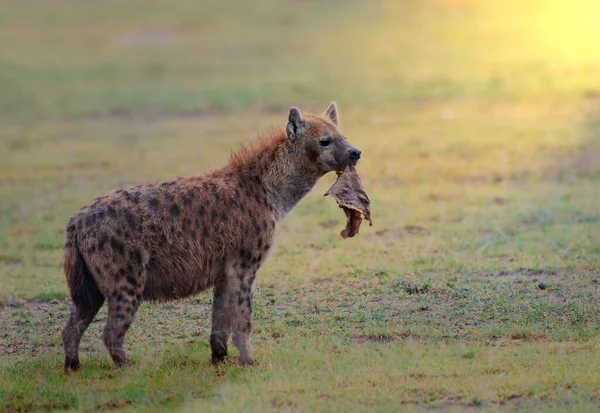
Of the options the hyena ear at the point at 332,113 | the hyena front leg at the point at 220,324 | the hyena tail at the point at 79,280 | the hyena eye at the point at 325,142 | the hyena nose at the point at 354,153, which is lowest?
the hyena front leg at the point at 220,324

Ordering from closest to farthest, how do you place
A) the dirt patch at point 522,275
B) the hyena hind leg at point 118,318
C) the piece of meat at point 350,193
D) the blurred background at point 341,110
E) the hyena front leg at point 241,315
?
1. the hyena hind leg at point 118,318
2. the hyena front leg at point 241,315
3. the piece of meat at point 350,193
4. the dirt patch at point 522,275
5. the blurred background at point 341,110

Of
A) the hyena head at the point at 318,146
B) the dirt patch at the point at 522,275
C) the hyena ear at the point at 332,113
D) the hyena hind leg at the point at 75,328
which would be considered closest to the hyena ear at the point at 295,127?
the hyena head at the point at 318,146

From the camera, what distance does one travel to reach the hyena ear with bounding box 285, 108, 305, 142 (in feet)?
22.0

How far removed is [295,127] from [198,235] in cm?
97

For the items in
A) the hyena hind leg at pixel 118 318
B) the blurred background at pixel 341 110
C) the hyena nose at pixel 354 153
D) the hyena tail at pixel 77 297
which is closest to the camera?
the hyena hind leg at pixel 118 318

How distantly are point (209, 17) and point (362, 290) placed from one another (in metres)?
19.9

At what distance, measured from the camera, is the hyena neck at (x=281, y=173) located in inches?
266

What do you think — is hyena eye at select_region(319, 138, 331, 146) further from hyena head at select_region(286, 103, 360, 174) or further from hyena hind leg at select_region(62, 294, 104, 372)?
hyena hind leg at select_region(62, 294, 104, 372)

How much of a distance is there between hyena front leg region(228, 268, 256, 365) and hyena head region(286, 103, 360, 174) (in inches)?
34.9

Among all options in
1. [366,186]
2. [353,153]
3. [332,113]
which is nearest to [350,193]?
[353,153]

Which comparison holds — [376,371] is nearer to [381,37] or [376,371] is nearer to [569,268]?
[569,268]

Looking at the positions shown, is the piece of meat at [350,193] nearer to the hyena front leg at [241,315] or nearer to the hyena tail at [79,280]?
the hyena front leg at [241,315]

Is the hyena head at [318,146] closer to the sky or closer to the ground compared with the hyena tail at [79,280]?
closer to the sky

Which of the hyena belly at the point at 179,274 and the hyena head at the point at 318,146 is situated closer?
the hyena belly at the point at 179,274
